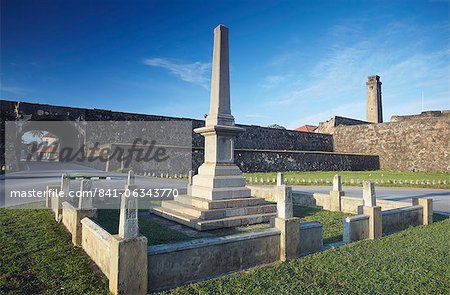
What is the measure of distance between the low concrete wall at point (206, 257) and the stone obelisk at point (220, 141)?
2769mm

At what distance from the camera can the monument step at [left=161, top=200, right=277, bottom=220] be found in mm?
6667

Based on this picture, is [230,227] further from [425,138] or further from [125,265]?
[425,138]

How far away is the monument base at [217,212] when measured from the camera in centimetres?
658

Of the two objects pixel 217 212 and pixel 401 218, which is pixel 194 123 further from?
pixel 401 218

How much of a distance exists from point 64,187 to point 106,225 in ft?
5.12

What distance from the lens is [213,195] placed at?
706 centimetres

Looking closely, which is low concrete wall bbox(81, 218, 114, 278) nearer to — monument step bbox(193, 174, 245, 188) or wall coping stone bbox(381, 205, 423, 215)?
monument step bbox(193, 174, 245, 188)

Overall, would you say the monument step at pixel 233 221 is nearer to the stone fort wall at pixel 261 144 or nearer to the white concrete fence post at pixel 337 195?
the white concrete fence post at pixel 337 195

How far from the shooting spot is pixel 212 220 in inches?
259

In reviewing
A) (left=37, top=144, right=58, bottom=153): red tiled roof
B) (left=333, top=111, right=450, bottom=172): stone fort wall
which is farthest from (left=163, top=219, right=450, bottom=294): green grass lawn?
(left=37, top=144, right=58, bottom=153): red tiled roof

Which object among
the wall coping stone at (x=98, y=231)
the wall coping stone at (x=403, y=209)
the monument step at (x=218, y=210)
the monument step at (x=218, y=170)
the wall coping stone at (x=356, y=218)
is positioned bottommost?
the monument step at (x=218, y=210)

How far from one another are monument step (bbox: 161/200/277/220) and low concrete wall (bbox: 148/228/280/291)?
7.73ft

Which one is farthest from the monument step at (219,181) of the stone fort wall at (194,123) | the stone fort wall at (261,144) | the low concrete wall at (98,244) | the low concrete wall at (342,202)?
the stone fort wall at (194,123)

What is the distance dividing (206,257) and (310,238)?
2.01 metres
